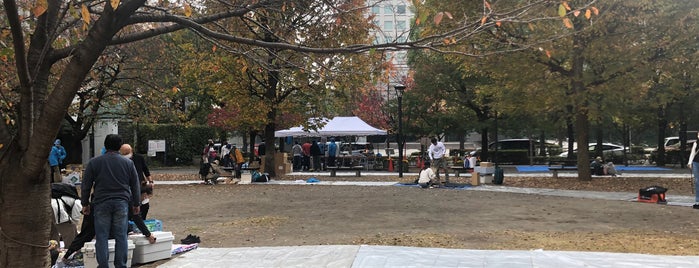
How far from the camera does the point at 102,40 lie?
4.12 metres

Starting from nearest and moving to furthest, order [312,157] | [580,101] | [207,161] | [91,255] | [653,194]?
[91,255] < [653,194] < [580,101] < [207,161] < [312,157]

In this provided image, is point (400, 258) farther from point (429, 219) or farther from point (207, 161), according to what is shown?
point (207, 161)

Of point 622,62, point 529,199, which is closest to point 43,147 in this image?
point 529,199

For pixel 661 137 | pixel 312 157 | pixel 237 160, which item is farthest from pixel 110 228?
pixel 661 137

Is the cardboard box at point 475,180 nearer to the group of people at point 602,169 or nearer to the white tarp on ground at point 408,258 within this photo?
the group of people at point 602,169

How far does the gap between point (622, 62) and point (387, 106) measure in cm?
2377

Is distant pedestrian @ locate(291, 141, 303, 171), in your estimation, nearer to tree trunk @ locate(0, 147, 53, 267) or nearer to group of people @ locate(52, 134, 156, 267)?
group of people @ locate(52, 134, 156, 267)

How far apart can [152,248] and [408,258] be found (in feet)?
10.7

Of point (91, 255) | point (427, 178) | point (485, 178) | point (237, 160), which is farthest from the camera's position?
point (237, 160)

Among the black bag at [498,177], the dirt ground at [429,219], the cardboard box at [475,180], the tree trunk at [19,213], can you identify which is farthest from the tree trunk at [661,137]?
the tree trunk at [19,213]

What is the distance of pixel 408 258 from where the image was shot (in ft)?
21.3

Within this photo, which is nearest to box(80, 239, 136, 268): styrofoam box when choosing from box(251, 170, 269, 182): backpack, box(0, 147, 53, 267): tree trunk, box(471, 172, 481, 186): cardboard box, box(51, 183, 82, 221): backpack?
box(51, 183, 82, 221): backpack

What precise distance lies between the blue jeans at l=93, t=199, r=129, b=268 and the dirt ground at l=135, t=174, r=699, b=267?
2.60ft

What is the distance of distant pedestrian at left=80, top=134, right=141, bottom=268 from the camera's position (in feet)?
18.9
